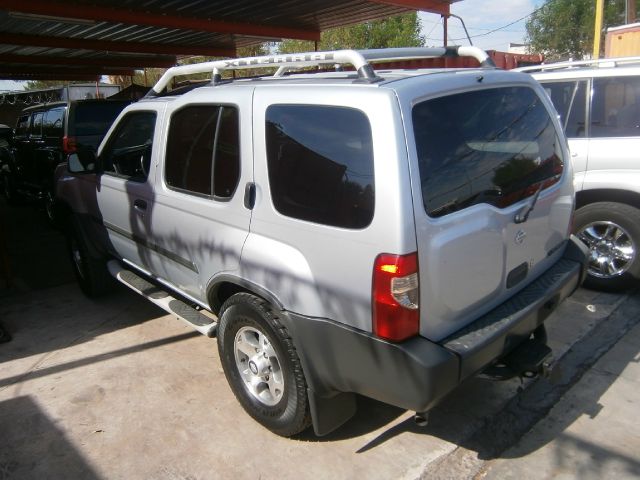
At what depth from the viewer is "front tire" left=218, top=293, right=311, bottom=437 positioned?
268 centimetres

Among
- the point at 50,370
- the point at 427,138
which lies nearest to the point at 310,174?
the point at 427,138

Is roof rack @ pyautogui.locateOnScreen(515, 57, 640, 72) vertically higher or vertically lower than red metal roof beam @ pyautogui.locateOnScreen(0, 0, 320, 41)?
lower

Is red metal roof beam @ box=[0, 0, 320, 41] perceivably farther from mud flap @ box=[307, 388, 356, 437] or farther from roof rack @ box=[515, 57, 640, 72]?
mud flap @ box=[307, 388, 356, 437]

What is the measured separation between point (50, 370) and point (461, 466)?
115 inches

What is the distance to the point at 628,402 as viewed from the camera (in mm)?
3182

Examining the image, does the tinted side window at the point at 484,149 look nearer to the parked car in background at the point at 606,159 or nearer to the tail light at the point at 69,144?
the parked car in background at the point at 606,159

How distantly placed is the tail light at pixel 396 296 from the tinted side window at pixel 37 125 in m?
8.54

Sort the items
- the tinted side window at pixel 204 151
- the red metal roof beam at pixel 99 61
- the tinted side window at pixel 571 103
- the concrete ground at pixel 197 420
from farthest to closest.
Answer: the red metal roof beam at pixel 99 61 → the tinted side window at pixel 571 103 → the tinted side window at pixel 204 151 → the concrete ground at pixel 197 420

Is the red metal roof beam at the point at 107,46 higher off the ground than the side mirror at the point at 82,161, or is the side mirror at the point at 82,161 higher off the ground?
the red metal roof beam at the point at 107,46

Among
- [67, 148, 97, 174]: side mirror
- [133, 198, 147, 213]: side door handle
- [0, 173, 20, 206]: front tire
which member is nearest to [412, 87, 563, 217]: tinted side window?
[133, 198, 147, 213]: side door handle

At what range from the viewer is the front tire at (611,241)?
4402mm

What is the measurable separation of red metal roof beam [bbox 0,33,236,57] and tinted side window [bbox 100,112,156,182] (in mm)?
7140

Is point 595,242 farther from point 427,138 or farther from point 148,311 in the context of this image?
point 148,311

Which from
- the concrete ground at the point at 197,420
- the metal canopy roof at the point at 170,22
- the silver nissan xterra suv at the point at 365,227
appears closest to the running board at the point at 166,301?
the silver nissan xterra suv at the point at 365,227
